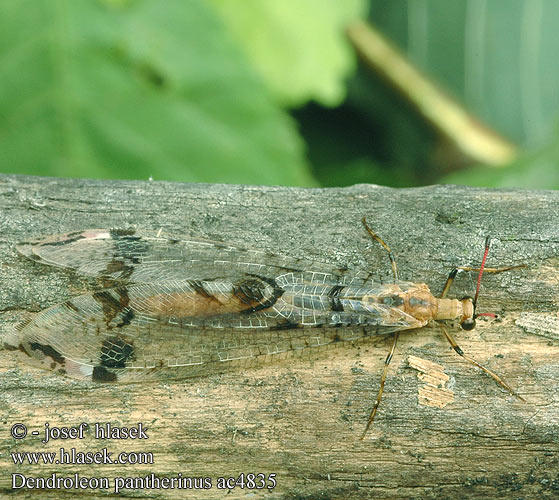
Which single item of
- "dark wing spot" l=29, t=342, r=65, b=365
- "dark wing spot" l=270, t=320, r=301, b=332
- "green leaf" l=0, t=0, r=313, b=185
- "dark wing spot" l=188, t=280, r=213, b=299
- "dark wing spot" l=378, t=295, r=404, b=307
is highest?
"green leaf" l=0, t=0, r=313, b=185

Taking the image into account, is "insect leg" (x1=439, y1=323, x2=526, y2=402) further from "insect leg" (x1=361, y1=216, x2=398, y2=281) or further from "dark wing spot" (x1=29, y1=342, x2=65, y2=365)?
"dark wing spot" (x1=29, y1=342, x2=65, y2=365)

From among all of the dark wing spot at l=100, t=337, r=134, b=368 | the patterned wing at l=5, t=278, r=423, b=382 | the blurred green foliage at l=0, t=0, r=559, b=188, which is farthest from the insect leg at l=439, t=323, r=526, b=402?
the blurred green foliage at l=0, t=0, r=559, b=188

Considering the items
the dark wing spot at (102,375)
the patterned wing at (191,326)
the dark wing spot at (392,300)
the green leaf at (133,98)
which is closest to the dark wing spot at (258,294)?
the patterned wing at (191,326)

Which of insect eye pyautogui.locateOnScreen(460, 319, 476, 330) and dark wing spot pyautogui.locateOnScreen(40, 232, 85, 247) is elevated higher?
dark wing spot pyautogui.locateOnScreen(40, 232, 85, 247)

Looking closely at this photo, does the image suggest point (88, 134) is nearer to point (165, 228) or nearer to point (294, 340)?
point (165, 228)

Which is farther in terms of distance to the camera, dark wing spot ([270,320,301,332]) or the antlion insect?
dark wing spot ([270,320,301,332])

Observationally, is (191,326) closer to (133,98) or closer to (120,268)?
(120,268)
